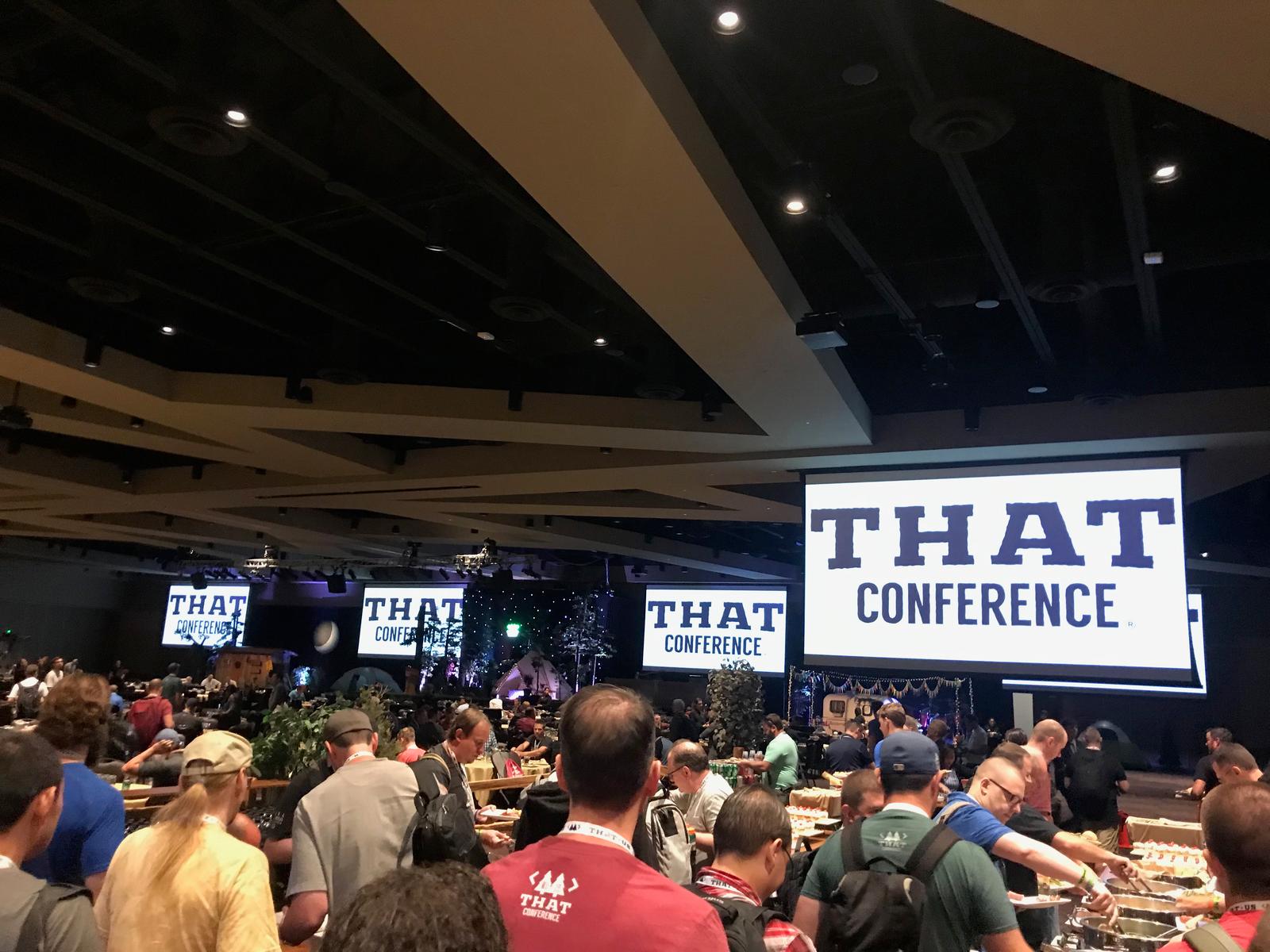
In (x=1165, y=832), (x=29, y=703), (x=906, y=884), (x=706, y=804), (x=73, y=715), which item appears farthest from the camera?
(x=29, y=703)

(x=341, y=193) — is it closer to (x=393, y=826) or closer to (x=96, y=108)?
(x=96, y=108)

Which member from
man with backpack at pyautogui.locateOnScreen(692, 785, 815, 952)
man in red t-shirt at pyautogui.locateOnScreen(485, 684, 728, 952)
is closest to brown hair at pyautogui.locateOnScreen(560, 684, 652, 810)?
man in red t-shirt at pyautogui.locateOnScreen(485, 684, 728, 952)

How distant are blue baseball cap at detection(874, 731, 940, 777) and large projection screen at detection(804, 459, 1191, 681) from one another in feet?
14.7

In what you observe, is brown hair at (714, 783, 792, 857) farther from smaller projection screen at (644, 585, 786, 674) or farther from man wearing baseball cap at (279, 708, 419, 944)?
smaller projection screen at (644, 585, 786, 674)

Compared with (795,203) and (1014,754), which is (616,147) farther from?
(1014,754)

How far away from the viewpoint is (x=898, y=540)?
23.3ft

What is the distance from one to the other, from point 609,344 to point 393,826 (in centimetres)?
377

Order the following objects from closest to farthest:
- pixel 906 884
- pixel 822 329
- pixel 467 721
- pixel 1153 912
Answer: pixel 906 884 → pixel 1153 912 → pixel 467 721 → pixel 822 329

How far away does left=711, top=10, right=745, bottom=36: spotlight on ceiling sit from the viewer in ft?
9.91

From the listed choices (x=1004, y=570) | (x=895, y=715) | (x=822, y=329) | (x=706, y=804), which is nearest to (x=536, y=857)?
(x=706, y=804)

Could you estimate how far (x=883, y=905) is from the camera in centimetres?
207

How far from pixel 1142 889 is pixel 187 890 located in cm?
303

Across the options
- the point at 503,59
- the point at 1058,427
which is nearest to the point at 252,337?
the point at 503,59

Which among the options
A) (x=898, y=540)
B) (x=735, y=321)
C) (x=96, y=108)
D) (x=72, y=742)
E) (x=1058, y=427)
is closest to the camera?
(x=72, y=742)
